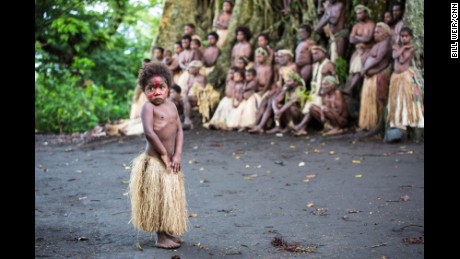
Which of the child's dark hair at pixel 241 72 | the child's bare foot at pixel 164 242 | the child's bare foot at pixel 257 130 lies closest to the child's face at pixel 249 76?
the child's dark hair at pixel 241 72

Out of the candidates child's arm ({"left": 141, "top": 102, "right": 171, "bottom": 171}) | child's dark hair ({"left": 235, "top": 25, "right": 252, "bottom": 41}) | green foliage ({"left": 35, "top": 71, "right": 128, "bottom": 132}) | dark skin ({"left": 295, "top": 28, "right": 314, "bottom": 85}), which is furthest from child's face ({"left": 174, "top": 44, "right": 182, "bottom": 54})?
child's arm ({"left": 141, "top": 102, "right": 171, "bottom": 171})

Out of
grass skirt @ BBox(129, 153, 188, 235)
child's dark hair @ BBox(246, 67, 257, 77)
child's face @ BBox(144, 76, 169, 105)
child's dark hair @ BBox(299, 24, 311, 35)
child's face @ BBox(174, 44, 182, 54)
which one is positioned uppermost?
child's dark hair @ BBox(299, 24, 311, 35)

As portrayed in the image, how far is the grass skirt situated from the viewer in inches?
153

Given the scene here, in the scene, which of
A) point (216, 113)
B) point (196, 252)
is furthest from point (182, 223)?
point (216, 113)

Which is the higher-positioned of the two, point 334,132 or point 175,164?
point 175,164

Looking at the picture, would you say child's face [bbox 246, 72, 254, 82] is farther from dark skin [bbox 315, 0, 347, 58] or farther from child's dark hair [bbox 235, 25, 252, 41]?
dark skin [bbox 315, 0, 347, 58]

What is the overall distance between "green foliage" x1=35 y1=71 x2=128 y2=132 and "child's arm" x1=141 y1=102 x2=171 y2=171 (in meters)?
12.4

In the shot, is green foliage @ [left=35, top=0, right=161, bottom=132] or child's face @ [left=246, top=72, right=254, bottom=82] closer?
child's face @ [left=246, top=72, right=254, bottom=82]

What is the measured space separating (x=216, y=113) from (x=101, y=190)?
18.3 ft

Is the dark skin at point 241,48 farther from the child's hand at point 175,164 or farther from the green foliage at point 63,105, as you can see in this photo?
the child's hand at point 175,164

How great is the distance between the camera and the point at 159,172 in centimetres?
395

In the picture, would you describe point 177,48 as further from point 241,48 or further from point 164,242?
point 164,242

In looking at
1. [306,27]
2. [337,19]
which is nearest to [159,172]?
[306,27]

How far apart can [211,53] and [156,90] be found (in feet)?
28.8
